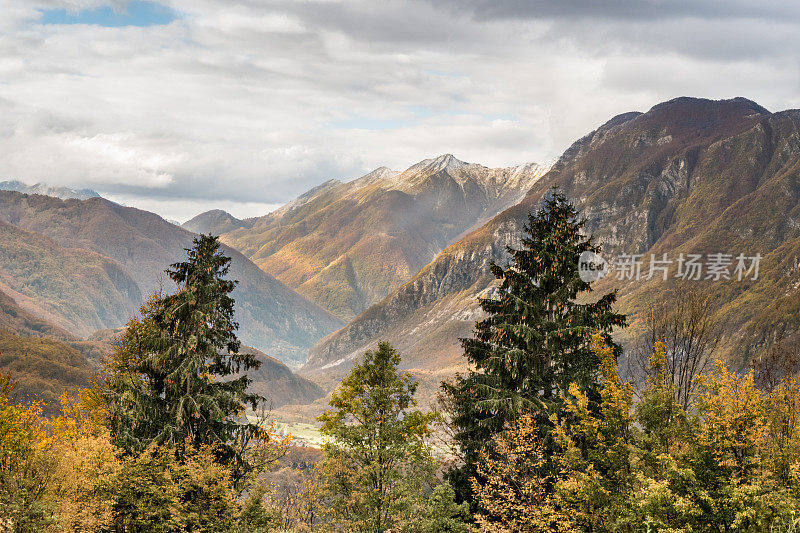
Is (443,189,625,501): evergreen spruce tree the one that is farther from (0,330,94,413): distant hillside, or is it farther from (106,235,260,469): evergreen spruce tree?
(0,330,94,413): distant hillside

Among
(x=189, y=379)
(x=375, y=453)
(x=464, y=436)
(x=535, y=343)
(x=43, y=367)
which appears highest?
(x=535, y=343)

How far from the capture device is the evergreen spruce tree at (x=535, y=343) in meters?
37.2

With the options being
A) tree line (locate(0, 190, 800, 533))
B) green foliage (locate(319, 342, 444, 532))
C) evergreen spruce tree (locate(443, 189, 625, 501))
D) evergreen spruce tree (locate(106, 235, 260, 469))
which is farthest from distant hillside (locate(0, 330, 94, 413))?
evergreen spruce tree (locate(443, 189, 625, 501))

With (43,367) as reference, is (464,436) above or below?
below

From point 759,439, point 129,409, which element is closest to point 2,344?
point 129,409

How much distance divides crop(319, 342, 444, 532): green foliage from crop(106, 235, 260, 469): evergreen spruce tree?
6725 mm

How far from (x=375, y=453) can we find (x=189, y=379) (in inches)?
478

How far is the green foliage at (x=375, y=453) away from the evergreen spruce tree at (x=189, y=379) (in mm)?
6725

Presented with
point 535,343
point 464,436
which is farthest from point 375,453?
point 535,343

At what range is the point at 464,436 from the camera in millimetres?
40625

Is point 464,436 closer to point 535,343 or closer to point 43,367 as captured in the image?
point 535,343

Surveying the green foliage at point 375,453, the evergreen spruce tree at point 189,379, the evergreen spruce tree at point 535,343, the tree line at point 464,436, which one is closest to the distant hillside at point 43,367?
the evergreen spruce tree at point 189,379

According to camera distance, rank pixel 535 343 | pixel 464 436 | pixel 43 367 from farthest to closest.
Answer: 1. pixel 43 367
2. pixel 464 436
3. pixel 535 343

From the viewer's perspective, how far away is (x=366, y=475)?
36.9 metres
